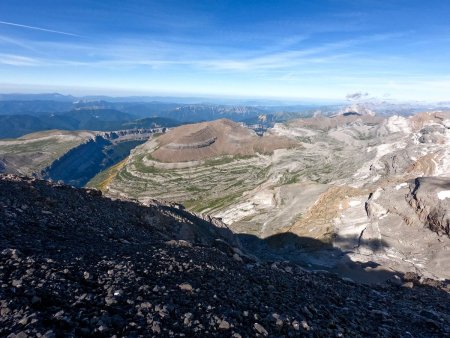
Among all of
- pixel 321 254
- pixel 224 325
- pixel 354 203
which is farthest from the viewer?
pixel 354 203

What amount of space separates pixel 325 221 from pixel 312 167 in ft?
433

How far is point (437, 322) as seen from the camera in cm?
1930

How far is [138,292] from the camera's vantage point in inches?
444

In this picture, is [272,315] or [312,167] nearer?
[272,315]

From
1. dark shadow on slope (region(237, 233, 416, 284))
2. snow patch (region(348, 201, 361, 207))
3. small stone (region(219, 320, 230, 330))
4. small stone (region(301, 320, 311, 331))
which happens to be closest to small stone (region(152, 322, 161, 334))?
small stone (region(219, 320, 230, 330))

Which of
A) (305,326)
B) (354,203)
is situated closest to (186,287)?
(305,326)

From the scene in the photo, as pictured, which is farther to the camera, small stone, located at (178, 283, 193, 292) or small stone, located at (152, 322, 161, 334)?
small stone, located at (178, 283, 193, 292)

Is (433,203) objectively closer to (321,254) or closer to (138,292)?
(321,254)

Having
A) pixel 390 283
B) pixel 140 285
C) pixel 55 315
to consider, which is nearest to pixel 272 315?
pixel 140 285

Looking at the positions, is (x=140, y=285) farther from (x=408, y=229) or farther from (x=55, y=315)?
(x=408, y=229)

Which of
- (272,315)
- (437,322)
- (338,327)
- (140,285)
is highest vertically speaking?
(140,285)

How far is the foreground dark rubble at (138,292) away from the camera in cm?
937

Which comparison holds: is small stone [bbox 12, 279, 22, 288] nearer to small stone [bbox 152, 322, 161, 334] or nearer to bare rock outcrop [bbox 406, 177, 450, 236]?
small stone [bbox 152, 322, 161, 334]

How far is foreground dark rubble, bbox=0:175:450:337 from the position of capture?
9.37 metres
